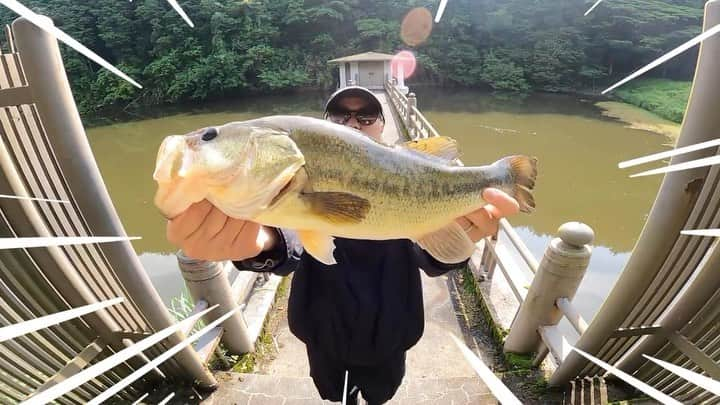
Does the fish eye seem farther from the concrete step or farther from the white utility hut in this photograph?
the white utility hut

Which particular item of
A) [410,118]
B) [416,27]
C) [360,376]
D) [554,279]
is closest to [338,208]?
[360,376]

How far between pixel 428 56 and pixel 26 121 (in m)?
32.9

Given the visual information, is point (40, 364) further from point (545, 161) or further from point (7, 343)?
point (545, 161)

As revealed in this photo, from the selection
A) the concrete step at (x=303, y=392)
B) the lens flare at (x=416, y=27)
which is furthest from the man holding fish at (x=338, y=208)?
the lens flare at (x=416, y=27)

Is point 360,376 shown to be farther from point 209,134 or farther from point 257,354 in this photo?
point 257,354

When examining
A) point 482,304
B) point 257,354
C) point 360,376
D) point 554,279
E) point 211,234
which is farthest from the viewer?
point 482,304

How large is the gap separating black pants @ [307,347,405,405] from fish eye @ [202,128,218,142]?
1.44m

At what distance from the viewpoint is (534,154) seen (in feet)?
53.1

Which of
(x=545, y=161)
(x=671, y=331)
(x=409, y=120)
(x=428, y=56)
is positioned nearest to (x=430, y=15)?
(x=428, y=56)

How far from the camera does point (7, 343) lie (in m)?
1.81

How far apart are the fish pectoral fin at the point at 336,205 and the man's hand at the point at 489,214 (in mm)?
541

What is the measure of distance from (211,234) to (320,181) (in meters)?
0.43

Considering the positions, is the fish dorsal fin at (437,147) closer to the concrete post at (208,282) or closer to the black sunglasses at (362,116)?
the black sunglasses at (362,116)

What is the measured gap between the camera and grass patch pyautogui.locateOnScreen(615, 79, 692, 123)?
1997 centimetres
